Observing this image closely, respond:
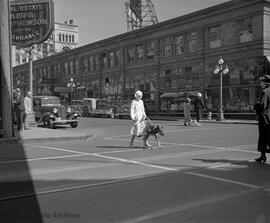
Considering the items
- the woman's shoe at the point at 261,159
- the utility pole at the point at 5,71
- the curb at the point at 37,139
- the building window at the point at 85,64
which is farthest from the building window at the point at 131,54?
the woman's shoe at the point at 261,159

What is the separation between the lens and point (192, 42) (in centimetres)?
4403

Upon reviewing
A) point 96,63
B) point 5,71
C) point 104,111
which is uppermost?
point 96,63

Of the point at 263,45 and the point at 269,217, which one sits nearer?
the point at 269,217

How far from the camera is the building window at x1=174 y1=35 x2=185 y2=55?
45.3m

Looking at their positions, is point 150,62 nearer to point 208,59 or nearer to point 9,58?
point 208,59

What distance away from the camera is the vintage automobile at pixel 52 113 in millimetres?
25386

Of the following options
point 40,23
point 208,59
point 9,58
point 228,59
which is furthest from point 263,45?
point 9,58

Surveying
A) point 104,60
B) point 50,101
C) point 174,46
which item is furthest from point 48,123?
point 104,60

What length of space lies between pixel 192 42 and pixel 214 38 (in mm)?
3422

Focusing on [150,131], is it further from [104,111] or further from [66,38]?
[66,38]

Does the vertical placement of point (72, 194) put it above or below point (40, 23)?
below

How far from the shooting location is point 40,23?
20.8 m

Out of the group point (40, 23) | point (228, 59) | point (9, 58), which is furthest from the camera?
point (228, 59)

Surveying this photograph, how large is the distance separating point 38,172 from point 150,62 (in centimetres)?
4218
